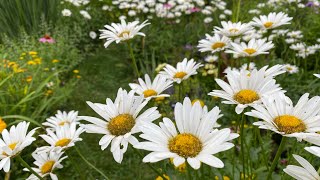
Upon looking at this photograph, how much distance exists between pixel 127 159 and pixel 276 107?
178cm

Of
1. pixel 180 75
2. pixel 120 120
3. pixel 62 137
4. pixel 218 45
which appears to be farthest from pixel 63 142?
pixel 218 45

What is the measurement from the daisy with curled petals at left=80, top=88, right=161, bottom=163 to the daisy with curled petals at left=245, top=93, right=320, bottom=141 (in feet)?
0.96

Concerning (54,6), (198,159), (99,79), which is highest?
(54,6)

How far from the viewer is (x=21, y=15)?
4.00 m

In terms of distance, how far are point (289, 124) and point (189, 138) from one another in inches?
10.4

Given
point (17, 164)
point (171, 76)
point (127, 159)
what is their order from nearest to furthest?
point (171, 76) → point (17, 164) → point (127, 159)

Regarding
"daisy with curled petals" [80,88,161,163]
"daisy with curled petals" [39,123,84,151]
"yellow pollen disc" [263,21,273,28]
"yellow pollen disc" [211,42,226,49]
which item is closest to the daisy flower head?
"yellow pollen disc" [211,42,226,49]

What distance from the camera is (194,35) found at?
4172 mm

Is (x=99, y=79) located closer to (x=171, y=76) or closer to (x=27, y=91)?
(x=27, y=91)

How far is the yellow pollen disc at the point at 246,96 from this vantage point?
1040 millimetres

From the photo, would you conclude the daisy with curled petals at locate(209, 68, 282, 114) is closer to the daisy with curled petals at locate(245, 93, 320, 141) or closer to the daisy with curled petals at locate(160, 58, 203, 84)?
the daisy with curled petals at locate(245, 93, 320, 141)

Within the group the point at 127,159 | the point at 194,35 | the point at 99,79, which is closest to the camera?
the point at 127,159

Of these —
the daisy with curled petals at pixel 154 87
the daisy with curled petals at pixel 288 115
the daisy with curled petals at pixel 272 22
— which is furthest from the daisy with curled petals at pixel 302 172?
the daisy with curled petals at pixel 272 22

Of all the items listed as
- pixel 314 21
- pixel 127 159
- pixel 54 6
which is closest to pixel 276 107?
pixel 127 159
